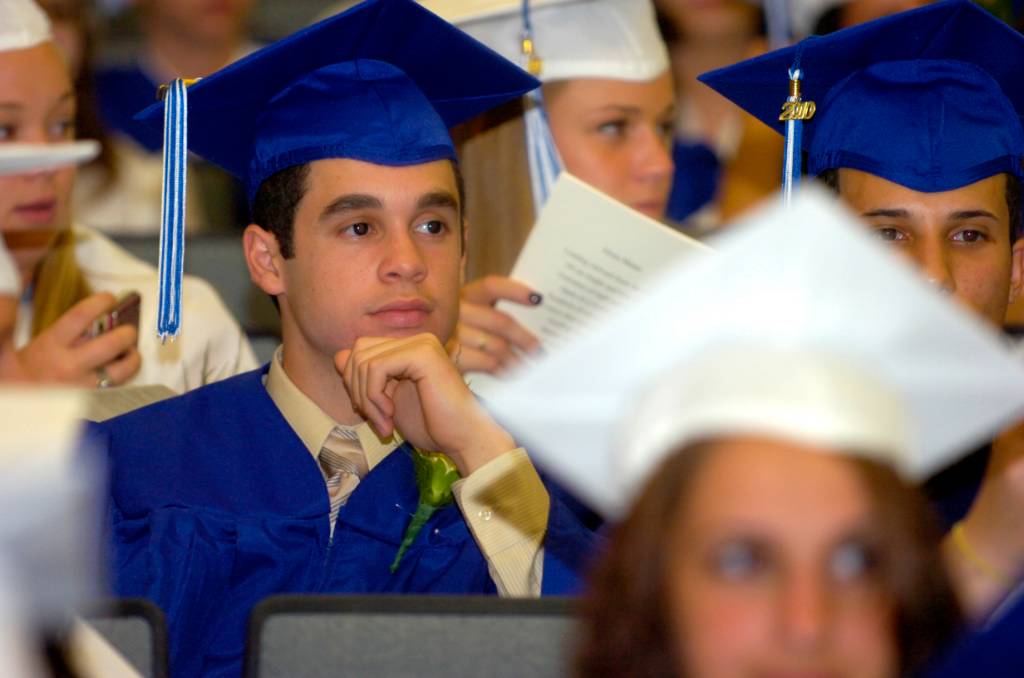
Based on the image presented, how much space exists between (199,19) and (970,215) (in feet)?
9.68

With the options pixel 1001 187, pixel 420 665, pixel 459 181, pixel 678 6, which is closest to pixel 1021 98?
pixel 1001 187

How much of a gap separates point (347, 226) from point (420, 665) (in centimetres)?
90

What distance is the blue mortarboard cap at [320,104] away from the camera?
259 centimetres

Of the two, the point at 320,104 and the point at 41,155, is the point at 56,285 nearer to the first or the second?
the point at 320,104

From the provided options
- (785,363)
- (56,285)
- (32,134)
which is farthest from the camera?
(56,285)

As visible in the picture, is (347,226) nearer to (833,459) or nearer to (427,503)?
(427,503)

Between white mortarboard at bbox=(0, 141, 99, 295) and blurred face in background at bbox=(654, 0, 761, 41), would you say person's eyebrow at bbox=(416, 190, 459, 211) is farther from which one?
blurred face in background at bbox=(654, 0, 761, 41)

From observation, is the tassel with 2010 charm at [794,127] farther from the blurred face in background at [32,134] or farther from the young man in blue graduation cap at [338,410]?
the blurred face in background at [32,134]

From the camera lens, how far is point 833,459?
137 centimetres

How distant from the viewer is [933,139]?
2.56 meters

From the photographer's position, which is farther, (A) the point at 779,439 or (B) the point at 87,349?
(B) the point at 87,349

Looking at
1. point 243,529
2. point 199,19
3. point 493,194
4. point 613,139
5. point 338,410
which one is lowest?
point 243,529

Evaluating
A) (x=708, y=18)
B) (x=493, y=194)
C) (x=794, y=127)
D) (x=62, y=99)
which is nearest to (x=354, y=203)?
(x=794, y=127)

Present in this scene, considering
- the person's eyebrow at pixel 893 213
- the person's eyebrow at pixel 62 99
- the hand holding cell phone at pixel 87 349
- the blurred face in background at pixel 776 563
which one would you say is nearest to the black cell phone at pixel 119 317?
the hand holding cell phone at pixel 87 349
